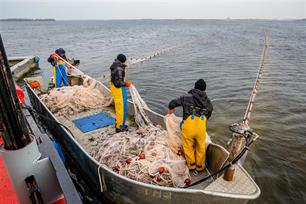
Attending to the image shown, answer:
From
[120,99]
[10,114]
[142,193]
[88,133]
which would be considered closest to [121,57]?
[120,99]

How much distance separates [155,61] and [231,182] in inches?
767

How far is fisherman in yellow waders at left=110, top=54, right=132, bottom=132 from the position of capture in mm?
6129

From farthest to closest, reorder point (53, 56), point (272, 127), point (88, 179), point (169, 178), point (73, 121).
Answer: point (53, 56) → point (272, 127) → point (73, 121) → point (88, 179) → point (169, 178)

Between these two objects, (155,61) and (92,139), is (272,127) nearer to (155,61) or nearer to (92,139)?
(92,139)

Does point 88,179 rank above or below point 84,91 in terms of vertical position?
below

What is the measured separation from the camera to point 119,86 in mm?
6176

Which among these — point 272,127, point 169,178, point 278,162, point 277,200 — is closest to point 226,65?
point 272,127

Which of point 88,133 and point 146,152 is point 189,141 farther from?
point 88,133

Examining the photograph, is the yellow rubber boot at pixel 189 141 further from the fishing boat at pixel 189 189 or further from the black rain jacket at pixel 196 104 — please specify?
the fishing boat at pixel 189 189

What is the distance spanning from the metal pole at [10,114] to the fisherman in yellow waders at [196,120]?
3.16 meters

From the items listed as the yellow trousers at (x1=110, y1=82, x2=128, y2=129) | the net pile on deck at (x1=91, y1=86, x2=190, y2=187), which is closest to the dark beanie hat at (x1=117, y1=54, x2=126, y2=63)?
the yellow trousers at (x1=110, y1=82, x2=128, y2=129)

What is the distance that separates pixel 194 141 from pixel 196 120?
61 centimetres

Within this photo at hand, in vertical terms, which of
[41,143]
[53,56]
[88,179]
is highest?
[53,56]

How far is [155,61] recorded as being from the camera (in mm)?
22594
